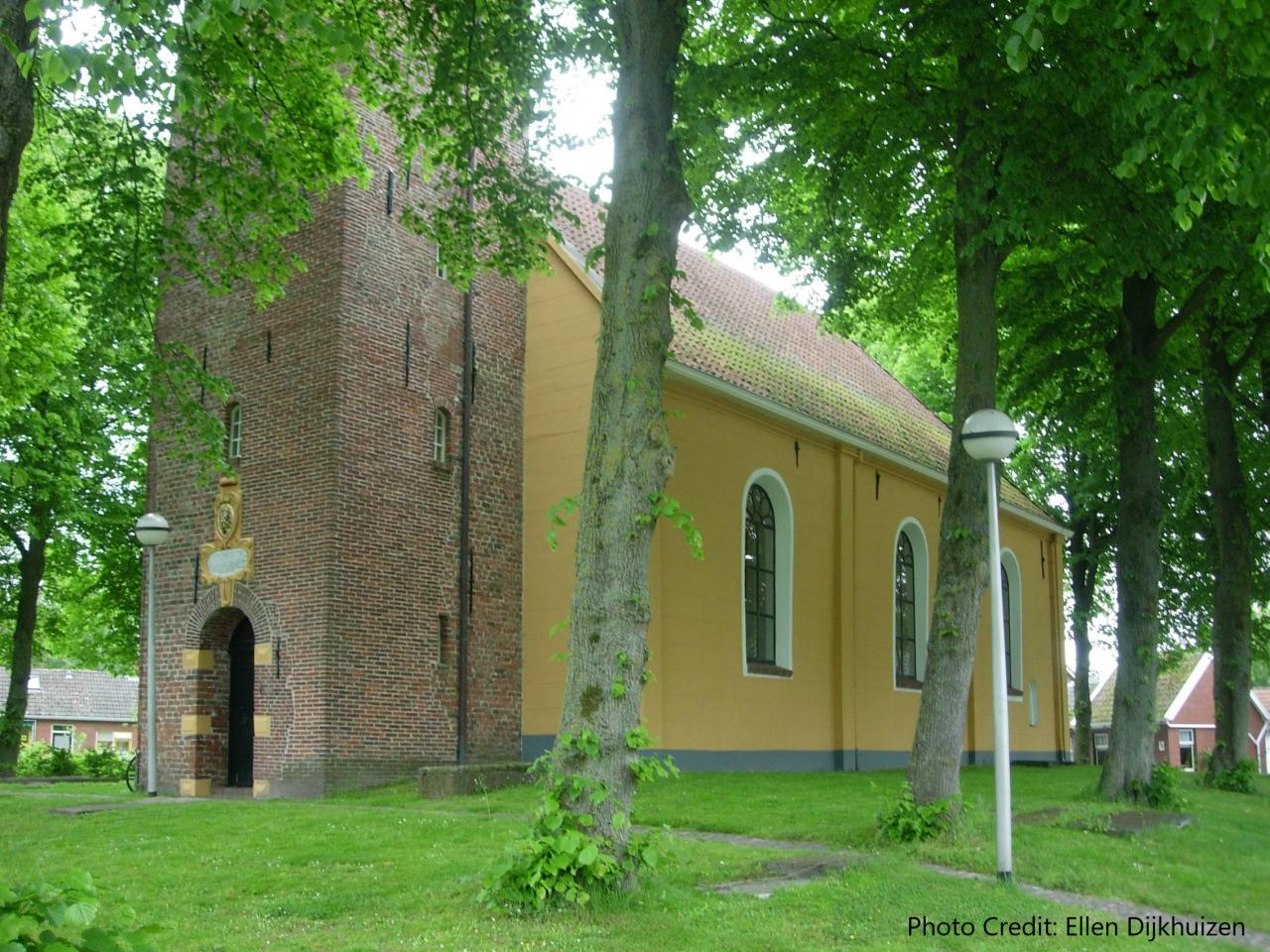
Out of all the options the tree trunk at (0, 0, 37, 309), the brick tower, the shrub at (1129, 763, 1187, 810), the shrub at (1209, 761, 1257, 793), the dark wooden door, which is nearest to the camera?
the tree trunk at (0, 0, 37, 309)

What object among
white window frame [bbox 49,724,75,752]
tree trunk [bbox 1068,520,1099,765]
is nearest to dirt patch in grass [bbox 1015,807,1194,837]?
tree trunk [bbox 1068,520,1099,765]

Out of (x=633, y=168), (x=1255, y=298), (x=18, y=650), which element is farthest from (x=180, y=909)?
(x=18, y=650)

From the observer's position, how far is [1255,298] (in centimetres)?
1702

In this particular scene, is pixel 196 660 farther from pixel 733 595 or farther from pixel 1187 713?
pixel 1187 713

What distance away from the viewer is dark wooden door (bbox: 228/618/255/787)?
1823 centimetres

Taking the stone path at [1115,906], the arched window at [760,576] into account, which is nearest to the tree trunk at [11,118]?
the stone path at [1115,906]

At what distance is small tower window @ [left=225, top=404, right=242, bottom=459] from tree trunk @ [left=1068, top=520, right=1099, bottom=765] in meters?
22.8

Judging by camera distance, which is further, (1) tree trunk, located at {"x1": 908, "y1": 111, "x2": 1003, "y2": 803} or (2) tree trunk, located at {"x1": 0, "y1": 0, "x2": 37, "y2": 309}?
(1) tree trunk, located at {"x1": 908, "y1": 111, "x2": 1003, "y2": 803}

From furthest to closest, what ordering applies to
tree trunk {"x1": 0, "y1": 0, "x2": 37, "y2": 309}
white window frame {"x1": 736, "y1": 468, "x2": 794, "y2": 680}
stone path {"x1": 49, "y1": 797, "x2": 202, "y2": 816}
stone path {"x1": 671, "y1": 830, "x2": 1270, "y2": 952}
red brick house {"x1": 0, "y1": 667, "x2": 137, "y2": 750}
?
1. red brick house {"x1": 0, "y1": 667, "x2": 137, "y2": 750}
2. white window frame {"x1": 736, "y1": 468, "x2": 794, "y2": 680}
3. stone path {"x1": 49, "y1": 797, "x2": 202, "y2": 816}
4. stone path {"x1": 671, "y1": 830, "x2": 1270, "y2": 952}
5. tree trunk {"x1": 0, "y1": 0, "x2": 37, "y2": 309}

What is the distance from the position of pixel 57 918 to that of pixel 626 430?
572 centimetres

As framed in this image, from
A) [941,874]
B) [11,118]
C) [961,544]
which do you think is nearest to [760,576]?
[961,544]

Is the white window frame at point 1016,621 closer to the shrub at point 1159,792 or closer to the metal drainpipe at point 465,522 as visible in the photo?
the shrub at point 1159,792

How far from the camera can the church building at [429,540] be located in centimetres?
1698

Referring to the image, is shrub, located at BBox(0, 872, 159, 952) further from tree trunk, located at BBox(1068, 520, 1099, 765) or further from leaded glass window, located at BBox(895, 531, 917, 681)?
tree trunk, located at BBox(1068, 520, 1099, 765)
